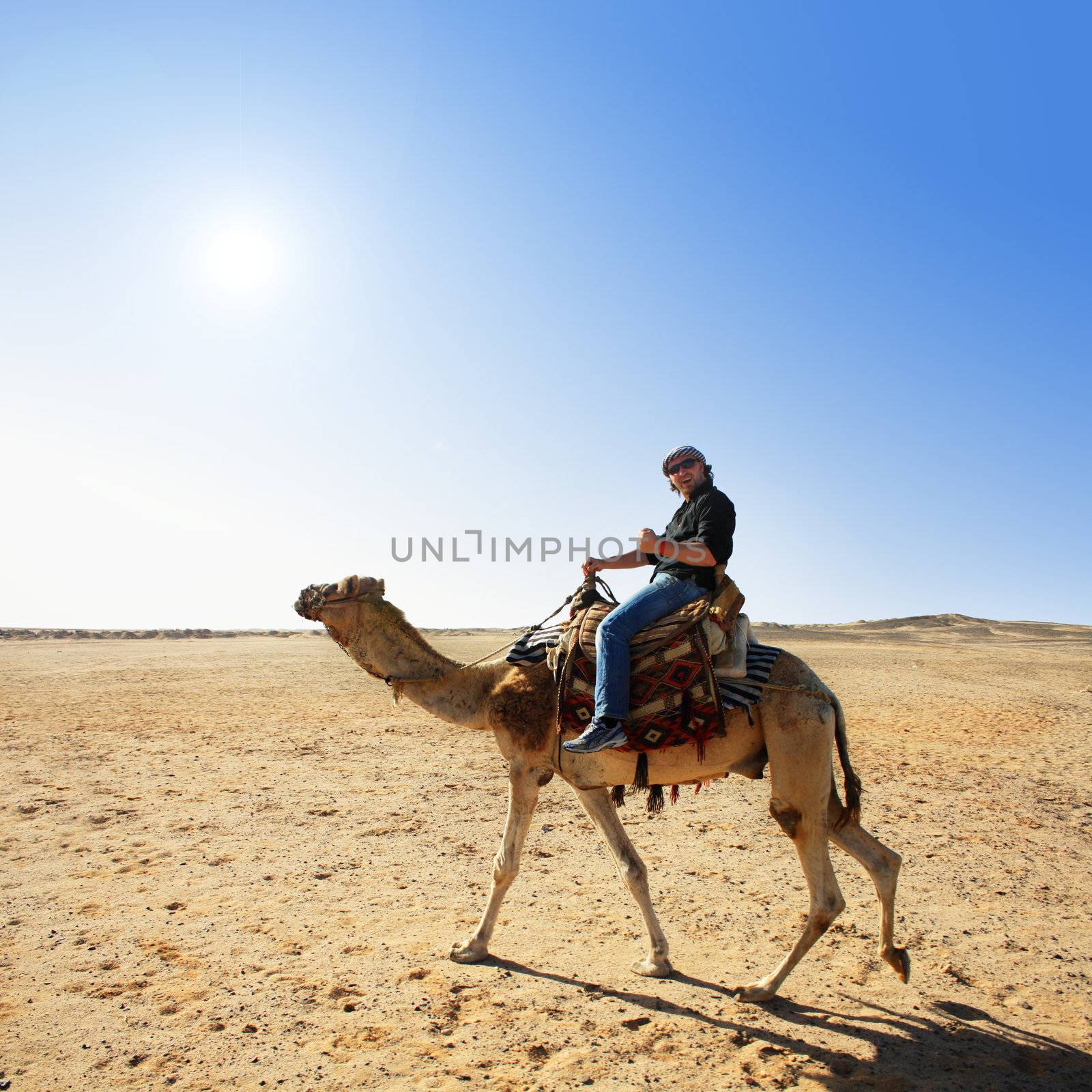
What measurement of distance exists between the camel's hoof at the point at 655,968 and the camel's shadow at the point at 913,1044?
0.11m

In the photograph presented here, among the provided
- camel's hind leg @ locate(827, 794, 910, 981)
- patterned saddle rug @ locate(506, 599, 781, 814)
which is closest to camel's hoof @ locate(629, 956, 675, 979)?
patterned saddle rug @ locate(506, 599, 781, 814)

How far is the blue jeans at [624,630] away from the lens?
507cm

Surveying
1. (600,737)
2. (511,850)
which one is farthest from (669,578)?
(511,850)

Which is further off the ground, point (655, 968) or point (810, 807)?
point (810, 807)

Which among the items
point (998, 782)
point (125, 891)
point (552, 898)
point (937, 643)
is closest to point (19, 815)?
point (125, 891)

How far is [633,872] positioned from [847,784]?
5.53 ft

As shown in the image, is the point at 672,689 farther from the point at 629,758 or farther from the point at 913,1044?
the point at 913,1044

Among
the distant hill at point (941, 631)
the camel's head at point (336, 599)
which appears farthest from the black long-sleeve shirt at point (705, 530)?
the distant hill at point (941, 631)

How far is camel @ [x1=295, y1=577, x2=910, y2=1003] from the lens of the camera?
5.06 m

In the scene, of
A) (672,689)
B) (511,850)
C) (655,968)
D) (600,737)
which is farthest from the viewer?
(511,850)

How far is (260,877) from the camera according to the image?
24.7ft

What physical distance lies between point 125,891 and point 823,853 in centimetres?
622

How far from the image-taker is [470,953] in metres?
5.71

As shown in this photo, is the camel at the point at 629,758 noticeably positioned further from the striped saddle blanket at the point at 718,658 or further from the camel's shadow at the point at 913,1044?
the camel's shadow at the point at 913,1044
